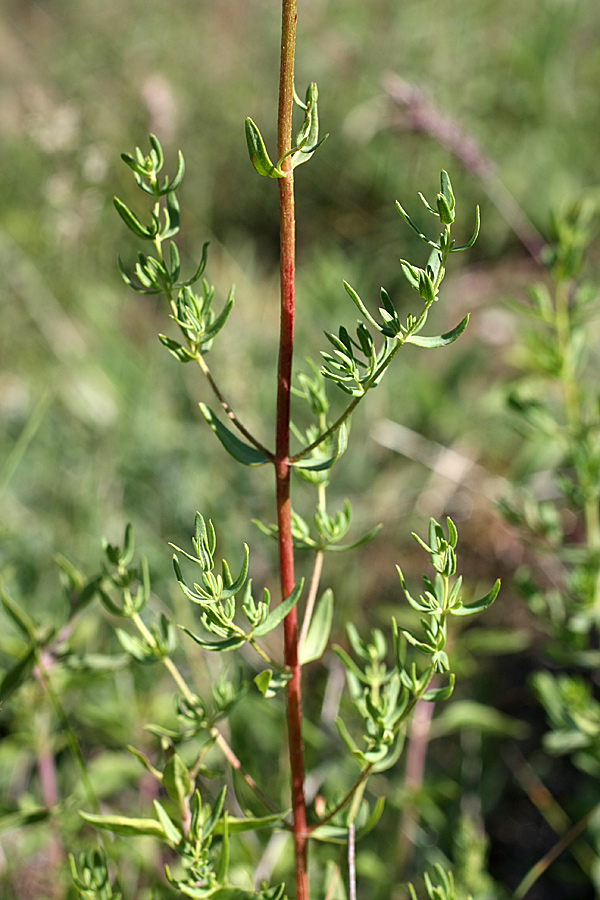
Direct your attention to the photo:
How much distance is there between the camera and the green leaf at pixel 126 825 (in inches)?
24.5

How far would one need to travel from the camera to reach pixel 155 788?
51.3 inches

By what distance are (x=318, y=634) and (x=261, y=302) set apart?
2162 mm

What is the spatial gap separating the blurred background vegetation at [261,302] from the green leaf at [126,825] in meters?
0.32

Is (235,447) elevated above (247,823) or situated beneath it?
elevated above

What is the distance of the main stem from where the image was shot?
1.67 feet

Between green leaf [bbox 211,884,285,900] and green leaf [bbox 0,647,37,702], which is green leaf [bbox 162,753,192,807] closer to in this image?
green leaf [bbox 211,884,285,900]

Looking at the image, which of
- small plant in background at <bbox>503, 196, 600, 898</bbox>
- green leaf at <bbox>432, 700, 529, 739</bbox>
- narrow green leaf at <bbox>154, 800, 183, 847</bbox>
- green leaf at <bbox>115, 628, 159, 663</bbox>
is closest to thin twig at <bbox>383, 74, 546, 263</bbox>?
small plant in background at <bbox>503, 196, 600, 898</bbox>

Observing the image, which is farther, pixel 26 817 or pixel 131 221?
pixel 26 817

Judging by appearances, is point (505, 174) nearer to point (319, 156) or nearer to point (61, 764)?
point (319, 156)

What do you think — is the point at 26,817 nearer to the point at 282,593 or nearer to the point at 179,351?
the point at 282,593

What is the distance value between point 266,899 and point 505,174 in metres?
2.96

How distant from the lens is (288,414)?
0.60 m

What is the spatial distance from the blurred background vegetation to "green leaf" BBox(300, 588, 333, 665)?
1.16ft

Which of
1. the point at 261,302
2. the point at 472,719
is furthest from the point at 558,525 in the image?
the point at 261,302
